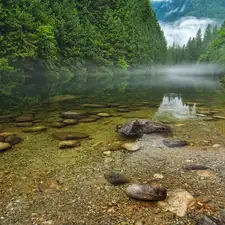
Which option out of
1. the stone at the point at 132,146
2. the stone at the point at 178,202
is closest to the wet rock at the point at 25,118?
the stone at the point at 132,146

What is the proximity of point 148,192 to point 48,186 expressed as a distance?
4.16 feet

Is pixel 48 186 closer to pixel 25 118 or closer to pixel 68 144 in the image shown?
pixel 68 144

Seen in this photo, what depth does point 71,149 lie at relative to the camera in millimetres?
3959

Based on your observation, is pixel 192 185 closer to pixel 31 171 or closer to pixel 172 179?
pixel 172 179

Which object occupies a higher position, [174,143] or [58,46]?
[58,46]

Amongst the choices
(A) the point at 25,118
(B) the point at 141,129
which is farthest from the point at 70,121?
(B) the point at 141,129

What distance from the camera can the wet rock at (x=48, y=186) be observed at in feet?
8.55

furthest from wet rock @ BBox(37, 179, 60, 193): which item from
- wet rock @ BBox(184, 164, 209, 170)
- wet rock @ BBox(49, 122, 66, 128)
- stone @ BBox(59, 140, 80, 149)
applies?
wet rock @ BBox(49, 122, 66, 128)

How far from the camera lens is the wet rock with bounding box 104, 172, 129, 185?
280 centimetres

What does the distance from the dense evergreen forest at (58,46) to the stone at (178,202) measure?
347 inches

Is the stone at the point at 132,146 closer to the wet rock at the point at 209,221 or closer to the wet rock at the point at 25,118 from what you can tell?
the wet rock at the point at 209,221

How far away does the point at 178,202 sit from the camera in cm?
235

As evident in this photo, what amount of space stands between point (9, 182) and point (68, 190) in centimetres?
82

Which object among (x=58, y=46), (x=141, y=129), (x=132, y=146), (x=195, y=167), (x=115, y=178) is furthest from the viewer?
(x=58, y=46)
